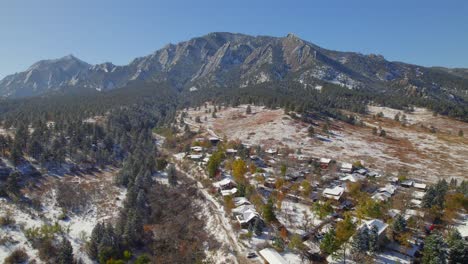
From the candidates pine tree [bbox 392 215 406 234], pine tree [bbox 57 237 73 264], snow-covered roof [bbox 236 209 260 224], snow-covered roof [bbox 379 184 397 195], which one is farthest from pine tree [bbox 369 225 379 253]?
pine tree [bbox 57 237 73 264]

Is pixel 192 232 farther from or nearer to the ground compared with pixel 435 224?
nearer to the ground

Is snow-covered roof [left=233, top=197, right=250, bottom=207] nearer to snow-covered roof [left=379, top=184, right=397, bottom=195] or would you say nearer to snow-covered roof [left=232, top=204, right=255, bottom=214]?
snow-covered roof [left=232, top=204, right=255, bottom=214]

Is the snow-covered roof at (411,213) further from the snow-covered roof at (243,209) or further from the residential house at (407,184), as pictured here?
the snow-covered roof at (243,209)

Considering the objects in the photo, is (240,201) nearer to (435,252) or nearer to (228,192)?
(228,192)

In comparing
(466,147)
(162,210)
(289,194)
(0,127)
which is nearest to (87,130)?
(0,127)

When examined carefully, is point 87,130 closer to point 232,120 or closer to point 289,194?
point 232,120
